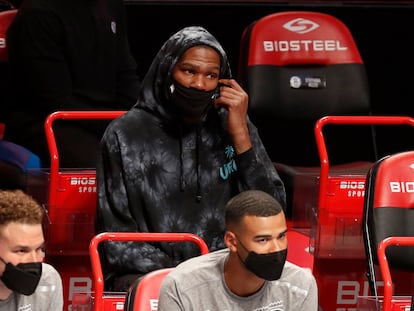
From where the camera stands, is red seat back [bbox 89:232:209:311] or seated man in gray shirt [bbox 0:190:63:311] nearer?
seated man in gray shirt [bbox 0:190:63:311]

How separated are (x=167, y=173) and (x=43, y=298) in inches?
32.4

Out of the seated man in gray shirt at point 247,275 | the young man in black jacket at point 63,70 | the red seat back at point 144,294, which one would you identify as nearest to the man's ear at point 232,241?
the seated man in gray shirt at point 247,275

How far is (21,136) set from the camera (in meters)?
5.96

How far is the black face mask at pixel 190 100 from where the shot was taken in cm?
487

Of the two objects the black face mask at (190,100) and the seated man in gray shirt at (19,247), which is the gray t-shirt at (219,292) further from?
the black face mask at (190,100)

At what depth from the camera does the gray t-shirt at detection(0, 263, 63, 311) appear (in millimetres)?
4219

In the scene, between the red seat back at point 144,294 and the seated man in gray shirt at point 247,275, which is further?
the red seat back at point 144,294

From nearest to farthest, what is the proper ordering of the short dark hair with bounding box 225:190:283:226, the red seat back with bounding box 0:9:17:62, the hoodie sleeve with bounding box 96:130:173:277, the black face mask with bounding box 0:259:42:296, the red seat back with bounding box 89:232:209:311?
the black face mask with bounding box 0:259:42:296, the short dark hair with bounding box 225:190:283:226, the red seat back with bounding box 89:232:209:311, the hoodie sleeve with bounding box 96:130:173:277, the red seat back with bounding box 0:9:17:62

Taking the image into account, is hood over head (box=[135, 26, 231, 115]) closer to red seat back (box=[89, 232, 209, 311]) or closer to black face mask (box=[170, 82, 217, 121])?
black face mask (box=[170, 82, 217, 121])

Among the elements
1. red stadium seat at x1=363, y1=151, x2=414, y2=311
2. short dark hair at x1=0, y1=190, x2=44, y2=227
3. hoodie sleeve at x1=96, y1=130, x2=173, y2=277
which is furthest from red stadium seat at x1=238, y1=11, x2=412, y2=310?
short dark hair at x1=0, y1=190, x2=44, y2=227

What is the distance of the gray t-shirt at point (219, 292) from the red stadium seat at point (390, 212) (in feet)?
2.20

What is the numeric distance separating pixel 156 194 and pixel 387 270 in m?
0.84

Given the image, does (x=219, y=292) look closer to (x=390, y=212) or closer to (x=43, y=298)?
(x=43, y=298)

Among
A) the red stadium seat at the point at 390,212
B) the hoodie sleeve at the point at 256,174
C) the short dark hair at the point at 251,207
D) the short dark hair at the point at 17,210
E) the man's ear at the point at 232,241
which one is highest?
the short dark hair at the point at 17,210
